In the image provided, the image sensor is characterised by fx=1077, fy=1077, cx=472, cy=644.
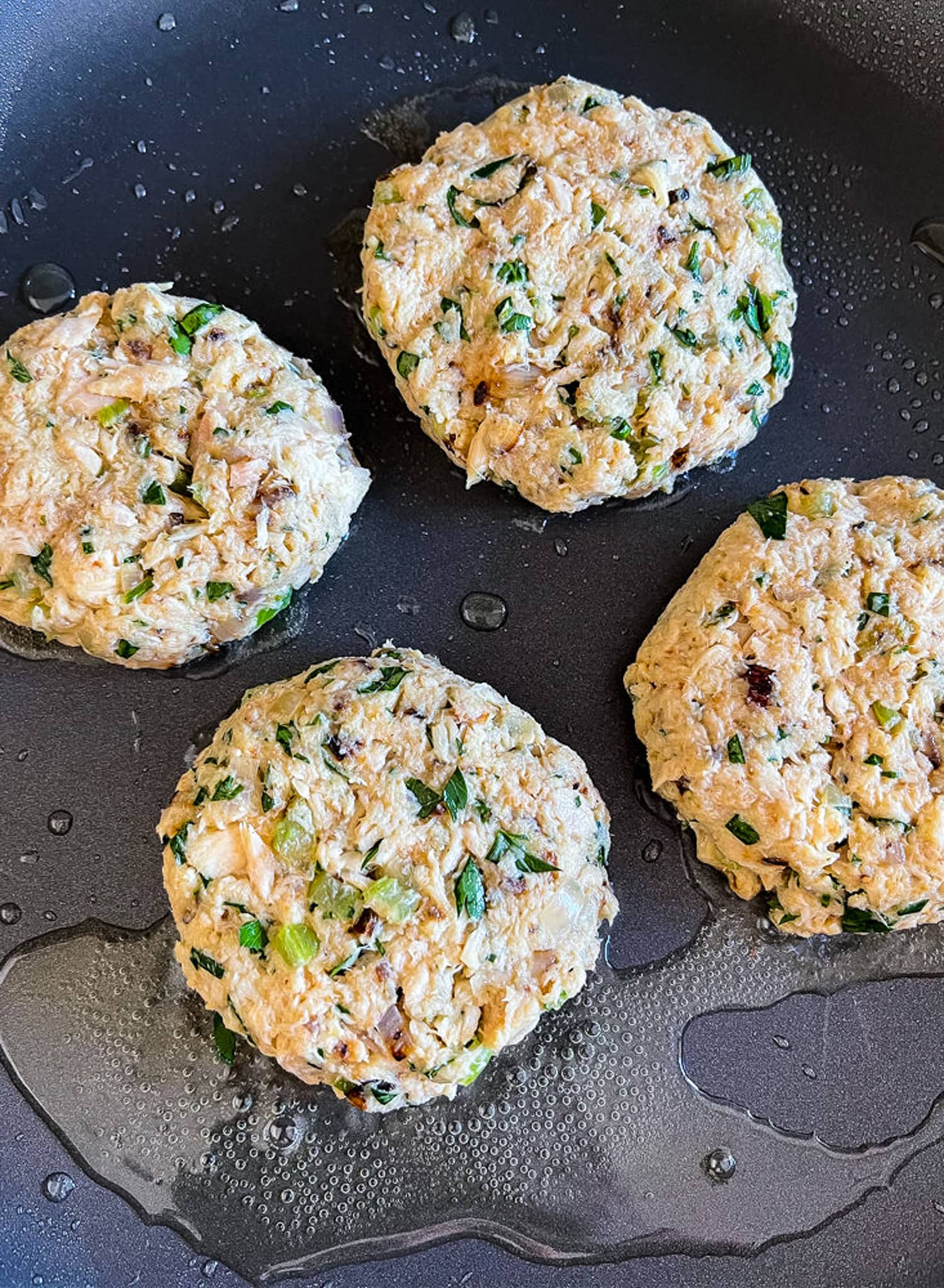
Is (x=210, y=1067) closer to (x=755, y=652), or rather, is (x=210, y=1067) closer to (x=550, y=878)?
(x=550, y=878)

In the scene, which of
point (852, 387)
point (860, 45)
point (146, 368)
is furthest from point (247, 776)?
point (860, 45)

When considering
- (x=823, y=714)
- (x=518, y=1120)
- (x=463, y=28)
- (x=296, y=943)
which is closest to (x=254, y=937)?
(x=296, y=943)

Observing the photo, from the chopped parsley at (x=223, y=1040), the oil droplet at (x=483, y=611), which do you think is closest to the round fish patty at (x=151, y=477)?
the oil droplet at (x=483, y=611)

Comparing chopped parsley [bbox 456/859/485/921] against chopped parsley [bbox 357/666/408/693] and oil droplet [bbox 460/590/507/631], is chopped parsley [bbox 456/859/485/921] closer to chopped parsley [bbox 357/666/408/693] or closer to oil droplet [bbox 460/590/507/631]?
chopped parsley [bbox 357/666/408/693]

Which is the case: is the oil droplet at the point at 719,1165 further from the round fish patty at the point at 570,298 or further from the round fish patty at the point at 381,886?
the round fish patty at the point at 570,298

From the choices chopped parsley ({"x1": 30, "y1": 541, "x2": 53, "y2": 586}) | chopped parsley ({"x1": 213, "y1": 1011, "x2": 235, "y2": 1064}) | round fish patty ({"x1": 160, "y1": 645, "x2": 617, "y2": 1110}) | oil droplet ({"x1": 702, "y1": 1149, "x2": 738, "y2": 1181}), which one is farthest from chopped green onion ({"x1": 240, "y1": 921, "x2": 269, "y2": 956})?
oil droplet ({"x1": 702, "y1": 1149, "x2": 738, "y2": 1181})

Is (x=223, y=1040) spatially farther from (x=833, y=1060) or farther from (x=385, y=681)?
(x=833, y=1060)
